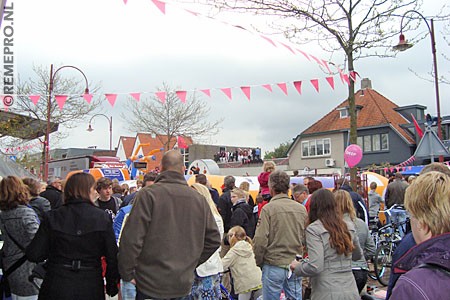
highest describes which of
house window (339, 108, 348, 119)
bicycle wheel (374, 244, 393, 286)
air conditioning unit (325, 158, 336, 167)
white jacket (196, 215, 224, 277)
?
house window (339, 108, 348, 119)

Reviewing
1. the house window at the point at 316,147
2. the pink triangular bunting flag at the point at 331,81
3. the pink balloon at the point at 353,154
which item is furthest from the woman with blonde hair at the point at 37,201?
the house window at the point at 316,147

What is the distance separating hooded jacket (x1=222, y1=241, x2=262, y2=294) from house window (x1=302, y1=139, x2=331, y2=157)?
3438cm

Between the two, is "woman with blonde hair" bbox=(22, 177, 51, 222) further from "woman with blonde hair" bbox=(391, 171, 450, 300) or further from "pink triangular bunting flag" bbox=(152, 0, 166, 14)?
"woman with blonde hair" bbox=(391, 171, 450, 300)

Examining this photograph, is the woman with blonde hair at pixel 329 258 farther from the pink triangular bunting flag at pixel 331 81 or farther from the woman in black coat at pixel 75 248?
the pink triangular bunting flag at pixel 331 81

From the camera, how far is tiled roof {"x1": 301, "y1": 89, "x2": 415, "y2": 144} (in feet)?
118

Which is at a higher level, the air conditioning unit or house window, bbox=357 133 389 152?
house window, bbox=357 133 389 152

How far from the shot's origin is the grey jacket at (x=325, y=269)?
148 inches

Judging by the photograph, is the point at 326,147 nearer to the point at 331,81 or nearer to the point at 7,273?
the point at 331,81

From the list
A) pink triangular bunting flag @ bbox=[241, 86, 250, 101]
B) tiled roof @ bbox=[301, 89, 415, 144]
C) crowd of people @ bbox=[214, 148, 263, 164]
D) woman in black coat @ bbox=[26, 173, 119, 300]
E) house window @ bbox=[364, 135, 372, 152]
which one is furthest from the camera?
crowd of people @ bbox=[214, 148, 263, 164]

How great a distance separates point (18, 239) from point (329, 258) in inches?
114

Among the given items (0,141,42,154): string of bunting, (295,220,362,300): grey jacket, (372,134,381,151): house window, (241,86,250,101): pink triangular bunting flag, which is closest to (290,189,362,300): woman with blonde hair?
(295,220,362,300): grey jacket

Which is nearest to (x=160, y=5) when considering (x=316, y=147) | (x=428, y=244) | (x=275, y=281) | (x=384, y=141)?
(x=275, y=281)

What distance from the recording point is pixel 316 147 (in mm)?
40406

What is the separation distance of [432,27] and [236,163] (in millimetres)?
34574
